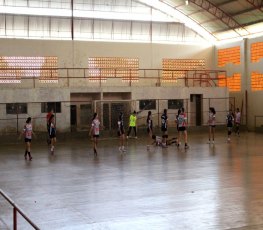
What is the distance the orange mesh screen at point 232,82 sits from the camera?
133 ft

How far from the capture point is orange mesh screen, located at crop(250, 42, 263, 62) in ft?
124

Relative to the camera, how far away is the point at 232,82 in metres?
41.3

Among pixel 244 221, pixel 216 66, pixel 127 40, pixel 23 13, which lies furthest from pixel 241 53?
pixel 244 221

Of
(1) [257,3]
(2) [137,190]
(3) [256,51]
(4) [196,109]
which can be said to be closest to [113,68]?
(4) [196,109]

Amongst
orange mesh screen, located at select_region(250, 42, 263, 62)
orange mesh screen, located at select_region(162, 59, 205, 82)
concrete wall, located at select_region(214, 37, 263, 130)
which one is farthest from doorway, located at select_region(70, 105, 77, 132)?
orange mesh screen, located at select_region(250, 42, 263, 62)

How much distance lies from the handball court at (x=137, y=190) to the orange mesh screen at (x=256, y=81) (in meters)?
17.0

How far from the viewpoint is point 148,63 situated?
4012cm

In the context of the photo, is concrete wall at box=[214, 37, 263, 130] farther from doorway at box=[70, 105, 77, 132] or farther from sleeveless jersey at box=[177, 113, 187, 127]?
sleeveless jersey at box=[177, 113, 187, 127]

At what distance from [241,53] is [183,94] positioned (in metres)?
6.37

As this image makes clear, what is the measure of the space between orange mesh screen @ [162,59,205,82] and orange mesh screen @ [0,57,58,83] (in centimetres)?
956

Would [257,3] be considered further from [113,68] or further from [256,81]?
[113,68]

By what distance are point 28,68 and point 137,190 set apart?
80.6 feet

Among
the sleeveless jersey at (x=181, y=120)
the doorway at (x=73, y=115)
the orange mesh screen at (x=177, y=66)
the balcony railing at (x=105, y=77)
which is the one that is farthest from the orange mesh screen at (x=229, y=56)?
the sleeveless jersey at (x=181, y=120)

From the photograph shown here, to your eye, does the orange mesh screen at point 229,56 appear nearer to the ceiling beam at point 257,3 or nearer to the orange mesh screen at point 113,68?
the ceiling beam at point 257,3
